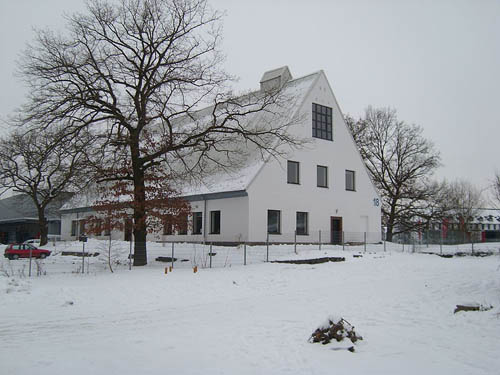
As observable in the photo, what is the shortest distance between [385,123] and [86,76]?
37.0m

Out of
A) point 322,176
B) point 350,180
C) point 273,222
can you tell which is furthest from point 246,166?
point 350,180

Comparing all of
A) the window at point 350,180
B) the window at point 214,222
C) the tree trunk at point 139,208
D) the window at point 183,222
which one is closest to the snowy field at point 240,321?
the tree trunk at point 139,208

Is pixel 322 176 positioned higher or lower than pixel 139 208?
higher

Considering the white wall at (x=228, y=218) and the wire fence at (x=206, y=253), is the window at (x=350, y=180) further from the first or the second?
the white wall at (x=228, y=218)

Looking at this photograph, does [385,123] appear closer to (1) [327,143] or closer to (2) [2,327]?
(1) [327,143]

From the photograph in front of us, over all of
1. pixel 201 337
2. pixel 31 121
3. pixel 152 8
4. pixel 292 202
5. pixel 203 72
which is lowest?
pixel 201 337

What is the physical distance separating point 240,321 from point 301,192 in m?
22.1

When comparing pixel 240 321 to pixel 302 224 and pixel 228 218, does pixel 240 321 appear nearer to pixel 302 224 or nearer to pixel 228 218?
pixel 228 218

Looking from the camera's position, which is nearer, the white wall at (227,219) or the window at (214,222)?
the white wall at (227,219)

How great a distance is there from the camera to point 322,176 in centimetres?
3488

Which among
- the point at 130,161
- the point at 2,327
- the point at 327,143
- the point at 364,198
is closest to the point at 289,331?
the point at 2,327

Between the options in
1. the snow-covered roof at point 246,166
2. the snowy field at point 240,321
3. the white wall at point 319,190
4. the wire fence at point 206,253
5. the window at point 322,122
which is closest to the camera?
the snowy field at point 240,321

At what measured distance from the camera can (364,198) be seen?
37.5 metres

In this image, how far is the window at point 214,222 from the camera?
3209cm
